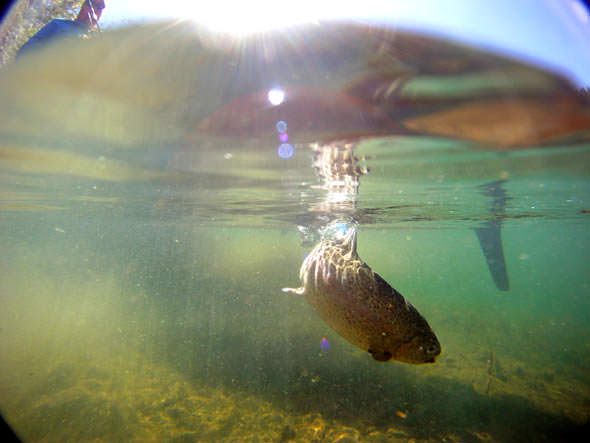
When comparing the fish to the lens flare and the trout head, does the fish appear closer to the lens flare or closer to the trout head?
the trout head

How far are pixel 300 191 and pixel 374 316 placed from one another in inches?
397

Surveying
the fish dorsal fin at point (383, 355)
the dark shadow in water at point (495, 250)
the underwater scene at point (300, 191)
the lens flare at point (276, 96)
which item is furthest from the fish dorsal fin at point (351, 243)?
the dark shadow in water at point (495, 250)

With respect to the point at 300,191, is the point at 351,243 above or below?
below

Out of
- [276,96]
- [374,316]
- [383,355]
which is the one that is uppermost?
[276,96]

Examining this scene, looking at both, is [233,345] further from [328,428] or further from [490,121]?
[490,121]

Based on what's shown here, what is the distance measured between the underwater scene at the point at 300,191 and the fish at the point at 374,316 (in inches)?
1.0

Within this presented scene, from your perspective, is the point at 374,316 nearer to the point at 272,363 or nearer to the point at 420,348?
the point at 420,348

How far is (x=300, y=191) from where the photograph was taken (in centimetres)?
1312

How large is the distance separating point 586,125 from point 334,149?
5324mm

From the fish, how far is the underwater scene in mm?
24

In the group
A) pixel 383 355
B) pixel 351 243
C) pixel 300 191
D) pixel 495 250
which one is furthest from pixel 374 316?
pixel 495 250

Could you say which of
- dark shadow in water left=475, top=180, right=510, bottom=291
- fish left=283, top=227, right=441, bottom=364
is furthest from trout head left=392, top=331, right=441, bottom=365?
dark shadow in water left=475, top=180, right=510, bottom=291

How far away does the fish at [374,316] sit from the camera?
334 cm

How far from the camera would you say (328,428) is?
8.17m
